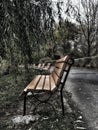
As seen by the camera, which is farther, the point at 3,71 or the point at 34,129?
the point at 3,71

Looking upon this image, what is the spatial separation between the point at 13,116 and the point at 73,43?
71.9ft

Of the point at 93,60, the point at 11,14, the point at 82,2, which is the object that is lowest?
the point at 93,60

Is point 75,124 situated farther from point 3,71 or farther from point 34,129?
point 3,71

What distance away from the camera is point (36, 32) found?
572 centimetres

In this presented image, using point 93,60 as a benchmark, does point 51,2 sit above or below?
above

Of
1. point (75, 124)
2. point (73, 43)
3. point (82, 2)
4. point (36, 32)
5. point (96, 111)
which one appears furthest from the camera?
point (73, 43)

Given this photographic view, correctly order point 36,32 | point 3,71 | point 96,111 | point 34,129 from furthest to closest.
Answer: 1. point 3,71
2. point 36,32
3. point 96,111
4. point 34,129

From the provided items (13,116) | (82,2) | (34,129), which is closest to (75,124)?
(34,129)

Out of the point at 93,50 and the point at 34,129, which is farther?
the point at 93,50

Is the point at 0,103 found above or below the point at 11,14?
below

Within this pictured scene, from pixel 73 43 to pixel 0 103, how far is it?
Result: 20959 millimetres

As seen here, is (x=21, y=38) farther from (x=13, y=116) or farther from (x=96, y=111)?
(x=96, y=111)

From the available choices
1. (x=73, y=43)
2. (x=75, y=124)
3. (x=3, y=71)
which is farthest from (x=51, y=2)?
(x=73, y=43)

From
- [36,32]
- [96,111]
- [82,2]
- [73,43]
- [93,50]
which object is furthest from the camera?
[73,43]
